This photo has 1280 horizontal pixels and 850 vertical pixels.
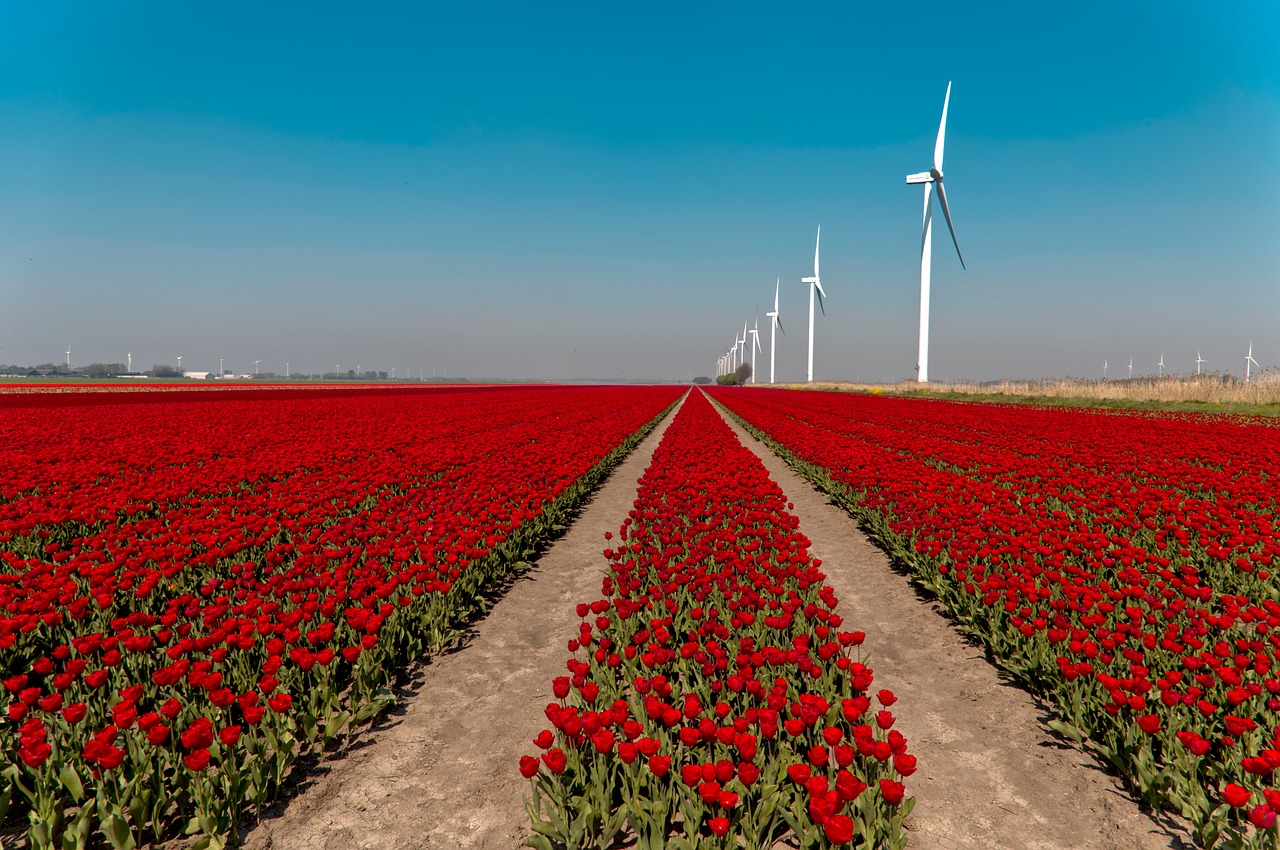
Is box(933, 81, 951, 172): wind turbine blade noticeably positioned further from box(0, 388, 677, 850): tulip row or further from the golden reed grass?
box(0, 388, 677, 850): tulip row

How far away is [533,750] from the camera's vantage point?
4.42 m

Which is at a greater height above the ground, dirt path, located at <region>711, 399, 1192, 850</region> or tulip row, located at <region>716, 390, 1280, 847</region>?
tulip row, located at <region>716, 390, 1280, 847</region>

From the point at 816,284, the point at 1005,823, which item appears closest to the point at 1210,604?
the point at 1005,823

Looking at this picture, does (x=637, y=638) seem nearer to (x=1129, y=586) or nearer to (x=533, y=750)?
(x=533, y=750)

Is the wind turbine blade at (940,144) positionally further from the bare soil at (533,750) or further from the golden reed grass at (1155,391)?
the bare soil at (533,750)

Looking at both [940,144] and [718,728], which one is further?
[940,144]

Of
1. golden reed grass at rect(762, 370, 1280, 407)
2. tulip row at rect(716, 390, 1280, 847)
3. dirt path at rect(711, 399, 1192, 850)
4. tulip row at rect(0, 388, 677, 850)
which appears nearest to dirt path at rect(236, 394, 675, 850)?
tulip row at rect(0, 388, 677, 850)

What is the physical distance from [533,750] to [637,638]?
3.58ft

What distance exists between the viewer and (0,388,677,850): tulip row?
349cm

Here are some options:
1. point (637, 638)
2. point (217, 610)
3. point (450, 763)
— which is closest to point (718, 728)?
point (637, 638)

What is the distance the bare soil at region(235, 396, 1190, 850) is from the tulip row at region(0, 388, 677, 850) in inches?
14.5

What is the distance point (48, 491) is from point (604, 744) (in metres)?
13.0

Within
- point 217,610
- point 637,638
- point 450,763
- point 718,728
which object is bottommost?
point 450,763

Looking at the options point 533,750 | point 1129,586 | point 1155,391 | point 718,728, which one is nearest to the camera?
point 718,728
